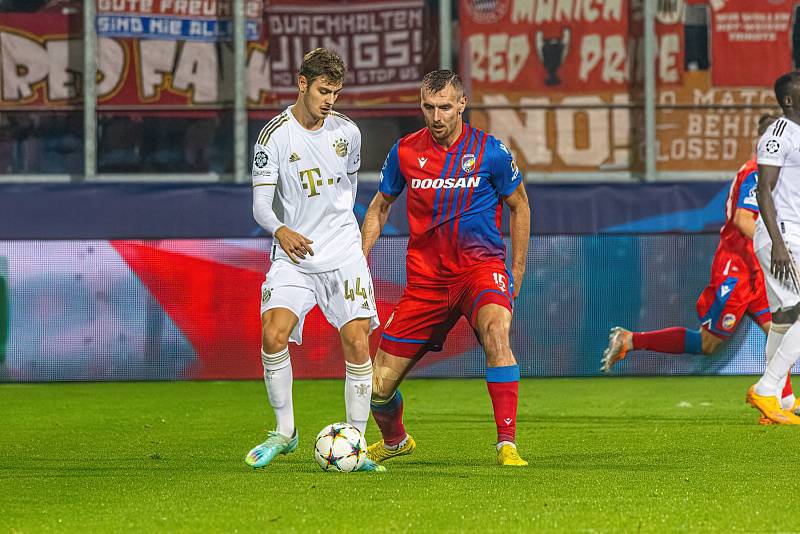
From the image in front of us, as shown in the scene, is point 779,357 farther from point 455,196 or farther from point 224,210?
point 224,210

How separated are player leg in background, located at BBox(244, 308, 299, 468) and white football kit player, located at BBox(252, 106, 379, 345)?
0.20 ft

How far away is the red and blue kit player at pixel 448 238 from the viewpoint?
295 inches

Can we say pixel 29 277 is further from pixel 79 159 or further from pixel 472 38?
pixel 472 38

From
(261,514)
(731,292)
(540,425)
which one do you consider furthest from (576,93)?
(261,514)

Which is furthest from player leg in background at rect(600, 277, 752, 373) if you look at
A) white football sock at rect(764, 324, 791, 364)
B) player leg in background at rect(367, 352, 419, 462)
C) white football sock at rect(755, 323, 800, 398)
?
player leg in background at rect(367, 352, 419, 462)

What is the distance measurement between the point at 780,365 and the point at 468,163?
9.95 feet

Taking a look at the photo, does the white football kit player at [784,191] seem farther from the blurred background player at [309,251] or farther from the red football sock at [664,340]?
the blurred background player at [309,251]

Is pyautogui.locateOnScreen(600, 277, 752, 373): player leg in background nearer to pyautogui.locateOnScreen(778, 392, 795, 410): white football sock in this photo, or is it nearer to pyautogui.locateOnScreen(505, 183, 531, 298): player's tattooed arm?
pyautogui.locateOnScreen(778, 392, 795, 410): white football sock

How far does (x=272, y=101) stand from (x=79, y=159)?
2116 mm

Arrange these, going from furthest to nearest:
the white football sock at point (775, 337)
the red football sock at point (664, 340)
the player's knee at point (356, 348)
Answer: the red football sock at point (664, 340)
the white football sock at point (775, 337)
the player's knee at point (356, 348)

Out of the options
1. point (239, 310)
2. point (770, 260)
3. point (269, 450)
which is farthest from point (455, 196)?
point (239, 310)

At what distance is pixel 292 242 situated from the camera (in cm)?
741

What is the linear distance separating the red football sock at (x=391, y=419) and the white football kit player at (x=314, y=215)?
42cm

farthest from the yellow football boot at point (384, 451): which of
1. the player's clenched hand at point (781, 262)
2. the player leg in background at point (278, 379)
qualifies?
the player's clenched hand at point (781, 262)
